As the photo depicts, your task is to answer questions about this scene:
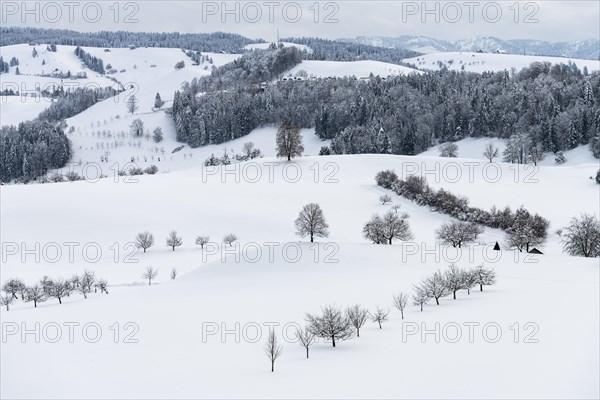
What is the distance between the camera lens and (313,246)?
55.3 metres

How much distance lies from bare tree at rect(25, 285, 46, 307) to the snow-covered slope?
1215 millimetres

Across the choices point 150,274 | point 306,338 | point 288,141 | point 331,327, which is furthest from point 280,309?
point 288,141

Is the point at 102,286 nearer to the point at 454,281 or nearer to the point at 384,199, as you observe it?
the point at 454,281

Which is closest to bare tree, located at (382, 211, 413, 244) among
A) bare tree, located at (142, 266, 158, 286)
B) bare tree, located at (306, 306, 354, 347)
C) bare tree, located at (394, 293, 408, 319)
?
bare tree, located at (394, 293, 408, 319)

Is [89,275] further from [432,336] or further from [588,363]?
[588,363]

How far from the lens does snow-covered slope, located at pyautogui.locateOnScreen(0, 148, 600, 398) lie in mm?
26891

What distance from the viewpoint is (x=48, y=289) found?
51.9 meters

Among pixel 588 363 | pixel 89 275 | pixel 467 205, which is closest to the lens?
pixel 588 363

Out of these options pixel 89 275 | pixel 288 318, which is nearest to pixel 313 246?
pixel 288 318

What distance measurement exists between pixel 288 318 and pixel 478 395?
17.1m

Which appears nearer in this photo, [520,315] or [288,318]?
[520,315]

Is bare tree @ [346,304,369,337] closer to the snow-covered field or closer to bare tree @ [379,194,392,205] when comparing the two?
the snow-covered field

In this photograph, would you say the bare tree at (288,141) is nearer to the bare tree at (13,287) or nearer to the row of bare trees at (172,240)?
the row of bare trees at (172,240)

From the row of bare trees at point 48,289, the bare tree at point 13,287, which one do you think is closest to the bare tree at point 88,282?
the row of bare trees at point 48,289
